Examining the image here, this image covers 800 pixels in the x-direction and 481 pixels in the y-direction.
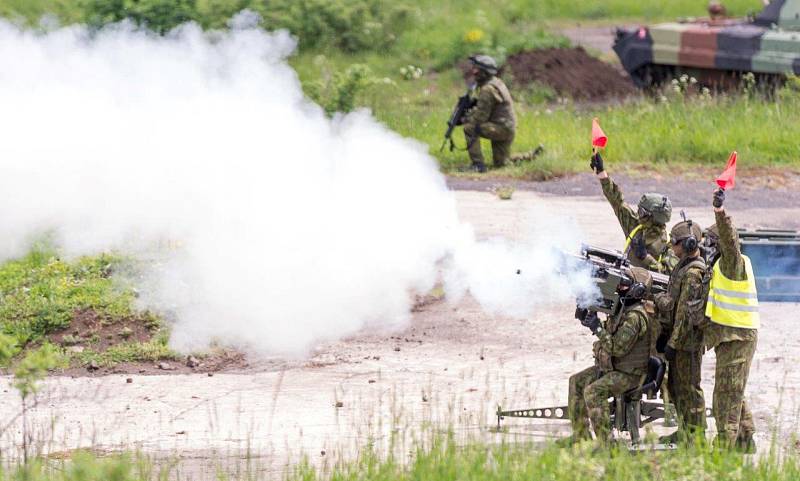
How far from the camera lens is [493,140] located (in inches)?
723

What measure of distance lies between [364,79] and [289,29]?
5.40 metres

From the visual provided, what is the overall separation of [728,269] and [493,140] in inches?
376

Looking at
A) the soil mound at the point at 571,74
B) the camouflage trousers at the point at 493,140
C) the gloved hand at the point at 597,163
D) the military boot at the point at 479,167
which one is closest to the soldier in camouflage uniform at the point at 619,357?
the gloved hand at the point at 597,163

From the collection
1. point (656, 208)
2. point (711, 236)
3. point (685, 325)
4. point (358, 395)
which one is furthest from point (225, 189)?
point (685, 325)

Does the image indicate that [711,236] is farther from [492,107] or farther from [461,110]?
[461,110]

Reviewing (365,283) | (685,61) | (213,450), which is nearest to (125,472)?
(213,450)

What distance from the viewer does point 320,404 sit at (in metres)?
10.6

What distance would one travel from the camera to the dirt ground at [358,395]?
9.70 m

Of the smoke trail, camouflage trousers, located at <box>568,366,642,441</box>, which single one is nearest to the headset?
camouflage trousers, located at <box>568,366,642,441</box>

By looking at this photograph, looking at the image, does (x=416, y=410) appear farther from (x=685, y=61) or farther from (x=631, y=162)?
(x=685, y=61)

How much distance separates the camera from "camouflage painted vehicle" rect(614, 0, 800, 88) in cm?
2162

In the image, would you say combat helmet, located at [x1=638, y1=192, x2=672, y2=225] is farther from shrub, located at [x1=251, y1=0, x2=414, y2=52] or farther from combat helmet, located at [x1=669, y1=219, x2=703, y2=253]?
shrub, located at [x1=251, y1=0, x2=414, y2=52]

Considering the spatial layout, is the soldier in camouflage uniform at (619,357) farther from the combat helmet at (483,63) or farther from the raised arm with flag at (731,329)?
the combat helmet at (483,63)

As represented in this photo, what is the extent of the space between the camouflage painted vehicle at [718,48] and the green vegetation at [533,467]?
46.2 ft
